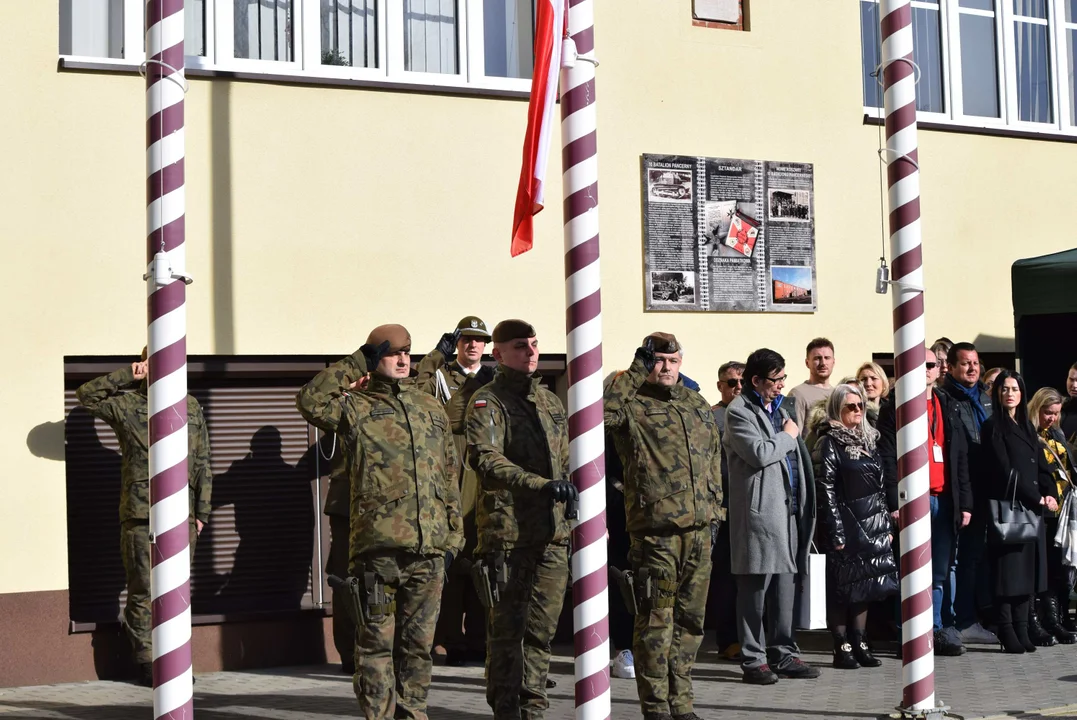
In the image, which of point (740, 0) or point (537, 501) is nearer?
point (537, 501)

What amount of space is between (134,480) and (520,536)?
3121 millimetres

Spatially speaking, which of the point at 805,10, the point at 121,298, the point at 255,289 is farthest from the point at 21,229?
the point at 805,10

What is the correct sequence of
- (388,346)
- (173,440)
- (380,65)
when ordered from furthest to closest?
1. (380,65)
2. (388,346)
3. (173,440)

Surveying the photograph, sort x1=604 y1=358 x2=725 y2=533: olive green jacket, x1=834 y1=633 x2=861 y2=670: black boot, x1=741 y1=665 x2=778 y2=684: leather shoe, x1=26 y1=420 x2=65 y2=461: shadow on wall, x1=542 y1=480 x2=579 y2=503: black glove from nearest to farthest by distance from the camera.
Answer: x1=542 y1=480 x2=579 y2=503: black glove < x1=604 y1=358 x2=725 y2=533: olive green jacket < x1=741 y1=665 x2=778 y2=684: leather shoe < x1=26 y1=420 x2=65 y2=461: shadow on wall < x1=834 y1=633 x2=861 y2=670: black boot

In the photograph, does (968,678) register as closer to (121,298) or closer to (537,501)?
(537,501)

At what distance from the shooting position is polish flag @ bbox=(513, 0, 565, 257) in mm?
6934

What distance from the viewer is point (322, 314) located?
35.7ft

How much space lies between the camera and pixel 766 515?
9.62 metres

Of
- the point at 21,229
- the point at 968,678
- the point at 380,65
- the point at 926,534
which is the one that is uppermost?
the point at 380,65

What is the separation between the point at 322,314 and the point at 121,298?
1.36 metres

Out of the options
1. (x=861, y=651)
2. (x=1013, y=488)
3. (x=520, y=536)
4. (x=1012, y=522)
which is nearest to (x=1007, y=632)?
(x=1012, y=522)

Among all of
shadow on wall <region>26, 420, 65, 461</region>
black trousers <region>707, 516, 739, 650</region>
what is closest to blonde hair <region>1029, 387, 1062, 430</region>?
black trousers <region>707, 516, 739, 650</region>

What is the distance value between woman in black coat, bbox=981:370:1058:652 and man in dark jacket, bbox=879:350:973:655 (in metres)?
0.22

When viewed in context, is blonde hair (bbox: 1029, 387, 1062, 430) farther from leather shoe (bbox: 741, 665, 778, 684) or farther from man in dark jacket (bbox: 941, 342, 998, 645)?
leather shoe (bbox: 741, 665, 778, 684)
